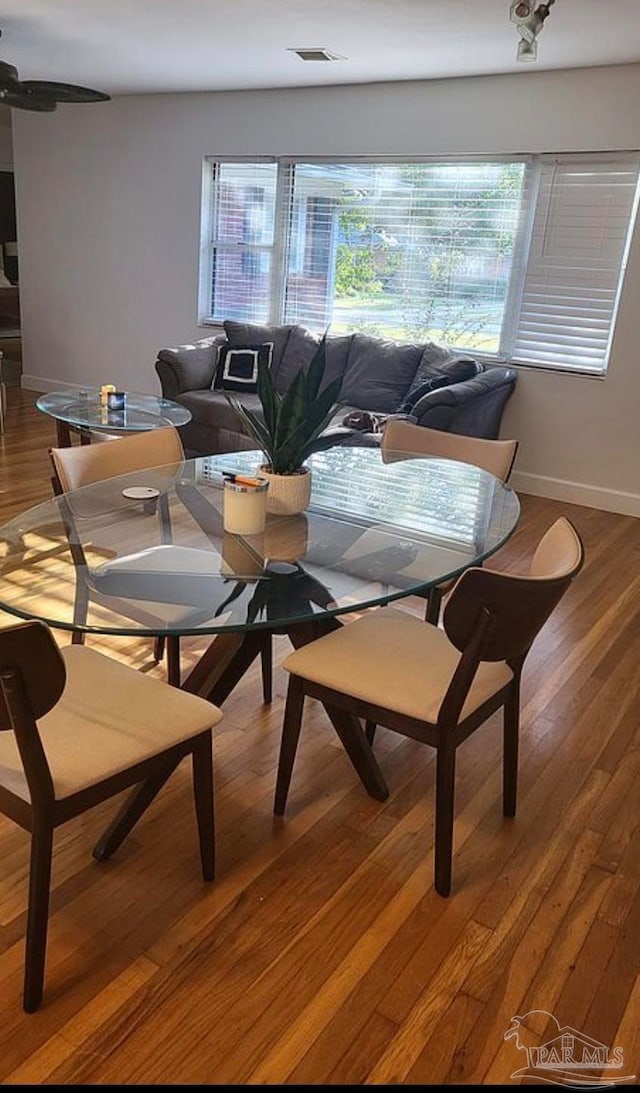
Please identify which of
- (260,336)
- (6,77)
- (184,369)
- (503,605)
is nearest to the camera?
(503,605)

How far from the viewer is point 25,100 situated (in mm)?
3965

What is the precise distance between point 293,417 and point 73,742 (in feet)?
3.09

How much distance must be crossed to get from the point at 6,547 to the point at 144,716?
22.1 inches

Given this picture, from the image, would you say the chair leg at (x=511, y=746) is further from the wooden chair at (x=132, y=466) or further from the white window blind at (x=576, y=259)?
the white window blind at (x=576, y=259)

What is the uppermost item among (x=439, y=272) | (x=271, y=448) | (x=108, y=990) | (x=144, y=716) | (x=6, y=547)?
(x=439, y=272)

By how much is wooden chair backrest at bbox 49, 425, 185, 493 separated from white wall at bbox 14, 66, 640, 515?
3.01 meters

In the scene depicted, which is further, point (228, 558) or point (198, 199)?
point (198, 199)

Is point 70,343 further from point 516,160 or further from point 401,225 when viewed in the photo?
point 516,160

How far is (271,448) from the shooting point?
2.10 m

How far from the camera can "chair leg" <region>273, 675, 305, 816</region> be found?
1971 millimetres

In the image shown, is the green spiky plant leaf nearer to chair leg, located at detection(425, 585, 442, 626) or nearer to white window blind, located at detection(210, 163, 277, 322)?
chair leg, located at detection(425, 585, 442, 626)

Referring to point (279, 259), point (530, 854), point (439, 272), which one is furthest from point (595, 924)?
point (279, 259)

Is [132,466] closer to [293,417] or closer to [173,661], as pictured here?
[173,661]

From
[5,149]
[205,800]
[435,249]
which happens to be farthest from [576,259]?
[5,149]
